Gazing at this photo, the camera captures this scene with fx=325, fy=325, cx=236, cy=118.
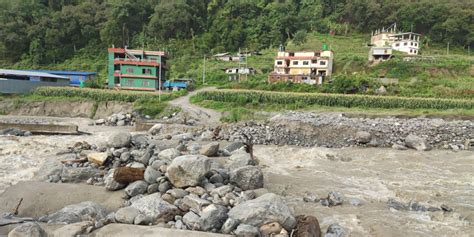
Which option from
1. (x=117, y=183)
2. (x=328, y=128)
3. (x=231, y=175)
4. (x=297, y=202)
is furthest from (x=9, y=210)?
(x=328, y=128)

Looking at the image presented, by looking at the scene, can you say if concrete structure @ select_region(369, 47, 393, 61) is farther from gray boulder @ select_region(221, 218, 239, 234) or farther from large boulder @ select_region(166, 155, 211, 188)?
gray boulder @ select_region(221, 218, 239, 234)

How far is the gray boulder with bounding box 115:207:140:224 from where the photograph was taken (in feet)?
24.6

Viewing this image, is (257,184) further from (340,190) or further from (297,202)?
(340,190)

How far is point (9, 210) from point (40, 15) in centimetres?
8581

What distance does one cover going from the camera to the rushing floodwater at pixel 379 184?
866 cm

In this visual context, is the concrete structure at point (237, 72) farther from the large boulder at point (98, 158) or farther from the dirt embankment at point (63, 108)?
the large boulder at point (98, 158)

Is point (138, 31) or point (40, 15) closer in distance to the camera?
point (40, 15)

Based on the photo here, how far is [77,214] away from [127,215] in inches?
55.1

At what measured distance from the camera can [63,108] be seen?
41.6 meters

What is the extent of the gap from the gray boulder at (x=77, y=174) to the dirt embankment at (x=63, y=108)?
29.8 metres

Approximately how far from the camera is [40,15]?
78.7 metres

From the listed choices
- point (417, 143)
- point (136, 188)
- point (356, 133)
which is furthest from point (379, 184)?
point (356, 133)

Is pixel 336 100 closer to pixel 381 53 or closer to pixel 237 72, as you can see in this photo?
pixel 237 72

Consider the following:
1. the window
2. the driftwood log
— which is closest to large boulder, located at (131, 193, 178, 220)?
the driftwood log
